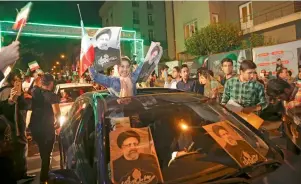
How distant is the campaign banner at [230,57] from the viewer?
10.9m

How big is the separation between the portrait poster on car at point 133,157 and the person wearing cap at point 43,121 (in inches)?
97.8

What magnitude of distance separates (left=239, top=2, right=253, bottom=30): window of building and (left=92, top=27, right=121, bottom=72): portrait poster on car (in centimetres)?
2193

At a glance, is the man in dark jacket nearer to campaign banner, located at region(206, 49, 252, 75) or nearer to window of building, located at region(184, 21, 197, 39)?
campaign banner, located at region(206, 49, 252, 75)

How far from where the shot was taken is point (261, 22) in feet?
76.5

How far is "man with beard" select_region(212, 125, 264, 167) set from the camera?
221cm

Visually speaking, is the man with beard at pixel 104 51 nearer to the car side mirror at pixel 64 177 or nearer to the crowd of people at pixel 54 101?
the crowd of people at pixel 54 101

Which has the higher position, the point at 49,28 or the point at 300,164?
the point at 49,28

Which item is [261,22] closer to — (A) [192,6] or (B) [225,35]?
(B) [225,35]

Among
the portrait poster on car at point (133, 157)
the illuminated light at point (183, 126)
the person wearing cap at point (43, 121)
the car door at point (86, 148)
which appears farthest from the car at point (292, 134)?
the person wearing cap at point (43, 121)

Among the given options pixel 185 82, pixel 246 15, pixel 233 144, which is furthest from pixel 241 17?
pixel 233 144

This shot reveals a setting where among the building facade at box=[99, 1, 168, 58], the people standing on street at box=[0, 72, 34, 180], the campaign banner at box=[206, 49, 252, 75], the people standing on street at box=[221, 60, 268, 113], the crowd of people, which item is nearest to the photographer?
the crowd of people

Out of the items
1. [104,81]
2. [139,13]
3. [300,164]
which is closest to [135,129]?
[300,164]

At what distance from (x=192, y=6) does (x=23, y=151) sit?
2492 cm

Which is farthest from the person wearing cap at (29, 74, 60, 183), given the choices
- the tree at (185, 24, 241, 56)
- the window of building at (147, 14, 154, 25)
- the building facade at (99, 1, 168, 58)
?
the window of building at (147, 14, 154, 25)
